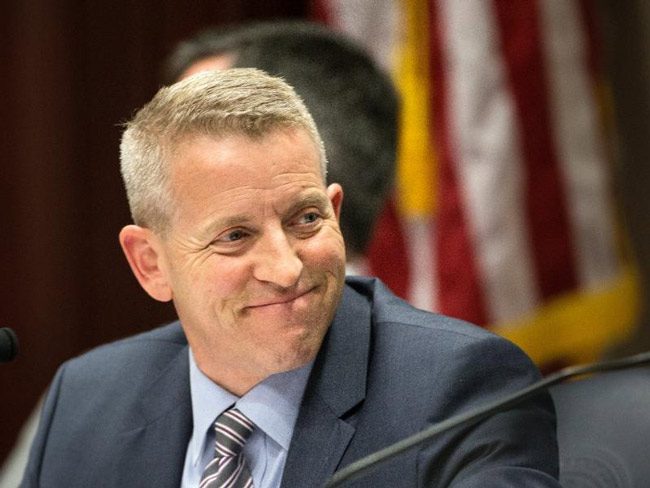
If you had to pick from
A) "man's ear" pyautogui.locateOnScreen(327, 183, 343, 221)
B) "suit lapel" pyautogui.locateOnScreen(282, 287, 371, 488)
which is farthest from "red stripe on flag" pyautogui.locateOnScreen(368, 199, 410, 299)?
"man's ear" pyautogui.locateOnScreen(327, 183, 343, 221)

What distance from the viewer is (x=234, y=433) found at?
1.67 metres

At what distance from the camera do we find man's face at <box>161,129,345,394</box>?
143cm

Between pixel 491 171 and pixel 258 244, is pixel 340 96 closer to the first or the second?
pixel 491 171

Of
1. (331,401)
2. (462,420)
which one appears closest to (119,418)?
(331,401)

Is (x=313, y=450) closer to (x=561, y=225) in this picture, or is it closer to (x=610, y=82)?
(x=561, y=225)

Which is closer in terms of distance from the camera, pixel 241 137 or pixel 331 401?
pixel 241 137

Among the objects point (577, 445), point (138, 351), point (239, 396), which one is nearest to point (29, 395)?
point (138, 351)

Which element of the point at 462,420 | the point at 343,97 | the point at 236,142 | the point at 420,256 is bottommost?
the point at 420,256

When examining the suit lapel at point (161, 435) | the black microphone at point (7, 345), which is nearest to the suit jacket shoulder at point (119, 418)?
the suit lapel at point (161, 435)

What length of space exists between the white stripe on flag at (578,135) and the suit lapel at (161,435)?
1644 mm

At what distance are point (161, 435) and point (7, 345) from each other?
15.5 inches

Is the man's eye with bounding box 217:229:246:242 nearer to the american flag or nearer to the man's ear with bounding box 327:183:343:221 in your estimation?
the man's ear with bounding box 327:183:343:221

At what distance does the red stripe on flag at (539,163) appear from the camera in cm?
323

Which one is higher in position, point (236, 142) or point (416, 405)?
point (236, 142)
